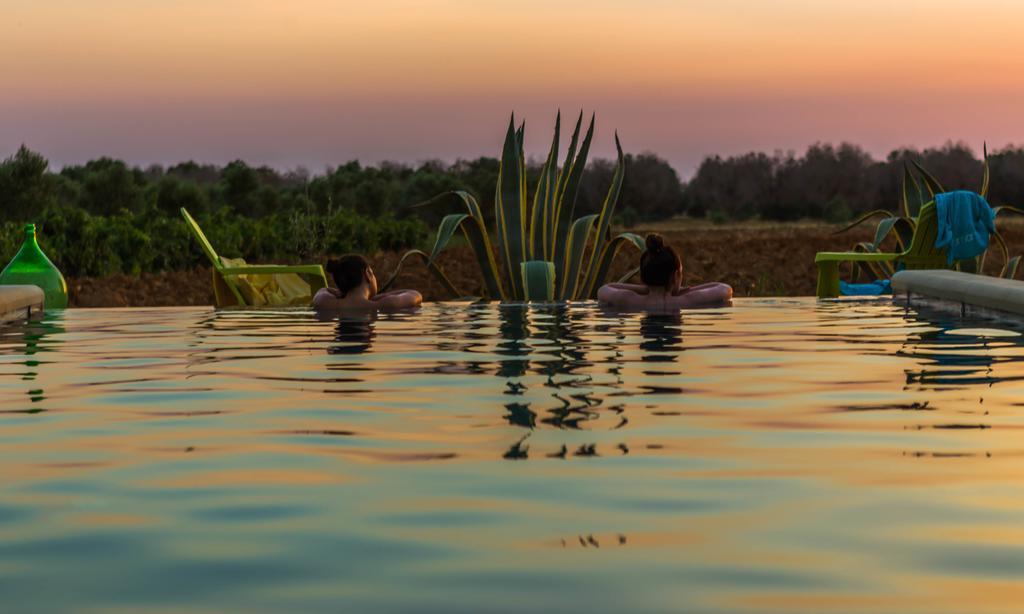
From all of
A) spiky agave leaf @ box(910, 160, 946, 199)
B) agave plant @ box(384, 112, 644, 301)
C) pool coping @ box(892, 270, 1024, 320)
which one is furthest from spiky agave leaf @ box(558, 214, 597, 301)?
spiky agave leaf @ box(910, 160, 946, 199)

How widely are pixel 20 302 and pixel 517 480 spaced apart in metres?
9.62

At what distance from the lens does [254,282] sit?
53.7 ft

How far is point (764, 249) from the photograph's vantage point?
3147 centimetres

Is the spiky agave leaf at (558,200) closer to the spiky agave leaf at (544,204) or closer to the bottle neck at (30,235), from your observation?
the spiky agave leaf at (544,204)

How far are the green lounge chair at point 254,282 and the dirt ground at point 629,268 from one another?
7.17 meters

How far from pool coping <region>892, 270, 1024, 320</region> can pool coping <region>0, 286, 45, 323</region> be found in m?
8.07

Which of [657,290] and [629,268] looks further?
[629,268]

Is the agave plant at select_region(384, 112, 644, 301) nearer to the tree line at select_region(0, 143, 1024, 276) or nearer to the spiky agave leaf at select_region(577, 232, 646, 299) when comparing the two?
the spiky agave leaf at select_region(577, 232, 646, 299)

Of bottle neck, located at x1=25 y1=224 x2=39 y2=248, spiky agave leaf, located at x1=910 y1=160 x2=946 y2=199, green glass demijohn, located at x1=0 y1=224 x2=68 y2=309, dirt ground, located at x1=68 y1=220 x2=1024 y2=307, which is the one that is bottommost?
dirt ground, located at x1=68 y1=220 x2=1024 y2=307

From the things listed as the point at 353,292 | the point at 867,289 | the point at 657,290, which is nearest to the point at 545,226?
the point at 657,290

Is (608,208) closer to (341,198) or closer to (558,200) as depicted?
(558,200)

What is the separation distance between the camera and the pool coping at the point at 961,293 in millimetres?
12211

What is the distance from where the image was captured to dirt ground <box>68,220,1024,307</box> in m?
24.5

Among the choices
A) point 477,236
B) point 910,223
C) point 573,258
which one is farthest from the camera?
point 910,223
